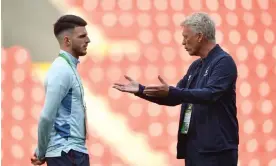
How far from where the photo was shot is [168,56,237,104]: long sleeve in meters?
3.88

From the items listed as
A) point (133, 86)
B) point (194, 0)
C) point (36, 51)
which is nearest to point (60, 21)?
point (133, 86)

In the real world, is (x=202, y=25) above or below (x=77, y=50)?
above

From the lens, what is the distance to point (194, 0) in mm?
6176

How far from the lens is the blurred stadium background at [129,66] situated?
19.5 ft

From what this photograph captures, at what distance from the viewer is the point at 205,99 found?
12.8 ft

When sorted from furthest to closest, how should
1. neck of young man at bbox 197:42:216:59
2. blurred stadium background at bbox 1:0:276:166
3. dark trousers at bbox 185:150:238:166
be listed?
1. blurred stadium background at bbox 1:0:276:166
2. neck of young man at bbox 197:42:216:59
3. dark trousers at bbox 185:150:238:166

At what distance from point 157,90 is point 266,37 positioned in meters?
2.61

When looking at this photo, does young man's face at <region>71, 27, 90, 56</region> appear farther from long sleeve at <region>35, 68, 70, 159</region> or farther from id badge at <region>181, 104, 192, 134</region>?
id badge at <region>181, 104, 192, 134</region>

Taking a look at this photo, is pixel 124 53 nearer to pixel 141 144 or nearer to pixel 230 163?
pixel 141 144

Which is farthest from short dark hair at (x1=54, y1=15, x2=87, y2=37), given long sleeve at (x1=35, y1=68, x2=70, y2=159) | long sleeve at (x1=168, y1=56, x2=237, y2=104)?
long sleeve at (x1=168, y1=56, x2=237, y2=104)

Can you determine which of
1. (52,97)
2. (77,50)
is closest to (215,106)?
(77,50)

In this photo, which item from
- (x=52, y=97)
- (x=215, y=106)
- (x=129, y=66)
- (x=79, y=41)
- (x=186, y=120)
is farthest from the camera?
(x=129, y=66)

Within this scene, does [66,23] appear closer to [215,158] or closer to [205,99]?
[205,99]

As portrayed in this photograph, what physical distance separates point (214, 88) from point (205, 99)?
9 cm
